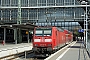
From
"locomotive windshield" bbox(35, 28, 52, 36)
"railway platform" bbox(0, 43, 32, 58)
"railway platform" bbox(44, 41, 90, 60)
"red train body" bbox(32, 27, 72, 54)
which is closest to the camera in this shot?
"railway platform" bbox(44, 41, 90, 60)

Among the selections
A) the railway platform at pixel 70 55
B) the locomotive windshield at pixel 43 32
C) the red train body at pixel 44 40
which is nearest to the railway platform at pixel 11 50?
the red train body at pixel 44 40

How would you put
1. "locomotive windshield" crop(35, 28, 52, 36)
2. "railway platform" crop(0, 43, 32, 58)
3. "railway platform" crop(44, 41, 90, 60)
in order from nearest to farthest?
"railway platform" crop(44, 41, 90, 60), "locomotive windshield" crop(35, 28, 52, 36), "railway platform" crop(0, 43, 32, 58)

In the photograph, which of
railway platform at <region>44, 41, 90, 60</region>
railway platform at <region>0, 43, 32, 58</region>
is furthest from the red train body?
railway platform at <region>0, 43, 32, 58</region>

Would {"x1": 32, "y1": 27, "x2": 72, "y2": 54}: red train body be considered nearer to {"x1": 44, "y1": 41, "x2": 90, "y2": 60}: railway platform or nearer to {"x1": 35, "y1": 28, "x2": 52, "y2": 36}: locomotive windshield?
{"x1": 35, "y1": 28, "x2": 52, "y2": 36}: locomotive windshield

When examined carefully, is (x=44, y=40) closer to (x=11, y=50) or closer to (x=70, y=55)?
(x=70, y=55)

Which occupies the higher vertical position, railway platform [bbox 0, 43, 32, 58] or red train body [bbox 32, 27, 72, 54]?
red train body [bbox 32, 27, 72, 54]

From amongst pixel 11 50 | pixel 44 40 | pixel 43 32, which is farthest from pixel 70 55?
pixel 11 50

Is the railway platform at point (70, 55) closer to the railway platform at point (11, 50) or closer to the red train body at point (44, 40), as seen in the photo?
the red train body at point (44, 40)

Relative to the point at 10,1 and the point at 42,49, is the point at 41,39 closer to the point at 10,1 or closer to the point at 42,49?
the point at 42,49

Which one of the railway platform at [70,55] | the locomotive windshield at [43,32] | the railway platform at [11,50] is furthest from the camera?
the railway platform at [11,50]

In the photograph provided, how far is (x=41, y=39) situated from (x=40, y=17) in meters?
49.6

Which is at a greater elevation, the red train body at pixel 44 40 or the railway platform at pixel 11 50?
the red train body at pixel 44 40

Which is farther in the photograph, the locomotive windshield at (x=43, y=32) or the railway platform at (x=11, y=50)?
the railway platform at (x=11, y=50)

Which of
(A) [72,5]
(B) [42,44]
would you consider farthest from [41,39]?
(A) [72,5]
